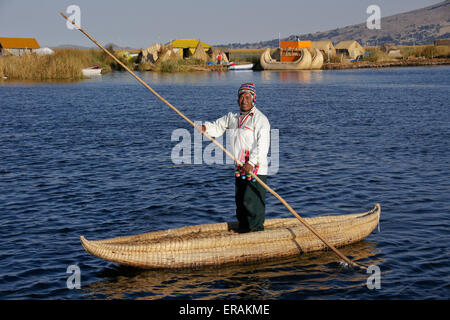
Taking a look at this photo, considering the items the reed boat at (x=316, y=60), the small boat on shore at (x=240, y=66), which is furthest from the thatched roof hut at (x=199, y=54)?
the reed boat at (x=316, y=60)

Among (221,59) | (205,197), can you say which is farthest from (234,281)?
(221,59)

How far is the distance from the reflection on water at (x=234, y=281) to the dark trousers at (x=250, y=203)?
0.68 metres

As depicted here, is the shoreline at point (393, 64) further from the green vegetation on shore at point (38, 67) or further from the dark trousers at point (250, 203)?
the dark trousers at point (250, 203)

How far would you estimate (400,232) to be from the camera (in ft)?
31.0

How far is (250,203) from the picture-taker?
26.6 ft

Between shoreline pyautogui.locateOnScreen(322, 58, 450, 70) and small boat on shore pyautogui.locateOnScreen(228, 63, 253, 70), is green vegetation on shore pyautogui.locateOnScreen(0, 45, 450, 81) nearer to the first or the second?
shoreline pyautogui.locateOnScreen(322, 58, 450, 70)

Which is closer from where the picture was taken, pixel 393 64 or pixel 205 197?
pixel 205 197

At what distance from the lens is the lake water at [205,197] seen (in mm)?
7473

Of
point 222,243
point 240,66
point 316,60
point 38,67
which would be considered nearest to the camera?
point 222,243

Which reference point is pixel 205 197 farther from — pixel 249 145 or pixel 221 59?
pixel 221 59

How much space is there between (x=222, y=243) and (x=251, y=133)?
1.72 m
